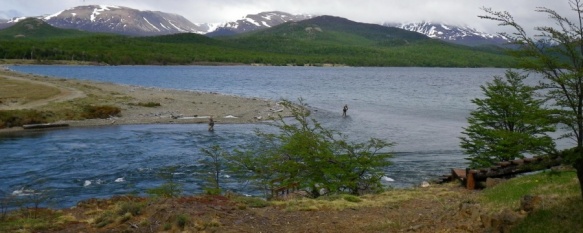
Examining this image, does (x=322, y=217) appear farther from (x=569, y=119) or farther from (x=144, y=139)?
(x=144, y=139)

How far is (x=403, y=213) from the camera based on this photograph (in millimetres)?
13828

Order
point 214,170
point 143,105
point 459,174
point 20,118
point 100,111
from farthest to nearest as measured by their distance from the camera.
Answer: point 143,105, point 100,111, point 20,118, point 214,170, point 459,174

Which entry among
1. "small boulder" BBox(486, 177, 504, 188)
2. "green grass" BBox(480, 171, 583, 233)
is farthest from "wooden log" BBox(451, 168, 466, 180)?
"green grass" BBox(480, 171, 583, 233)

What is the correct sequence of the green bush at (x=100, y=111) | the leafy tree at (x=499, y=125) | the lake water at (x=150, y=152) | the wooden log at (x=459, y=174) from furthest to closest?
the green bush at (x=100, y=111), the lake water at (x=150, y=152), the leafy tree at (x=499, y=125), the wooden log at (x=459, y=174)

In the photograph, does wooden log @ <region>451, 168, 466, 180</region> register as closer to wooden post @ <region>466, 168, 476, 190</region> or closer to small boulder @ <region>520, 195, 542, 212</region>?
wooden post @ <region>466, 168, 476, 190</region>

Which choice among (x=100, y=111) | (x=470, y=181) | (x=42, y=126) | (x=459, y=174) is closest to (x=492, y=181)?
(x=470, y=181)

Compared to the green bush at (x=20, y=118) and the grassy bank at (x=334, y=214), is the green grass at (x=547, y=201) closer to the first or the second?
the grassy bank at (x=334, y=214)

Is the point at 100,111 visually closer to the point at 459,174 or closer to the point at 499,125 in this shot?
the point at 499,125

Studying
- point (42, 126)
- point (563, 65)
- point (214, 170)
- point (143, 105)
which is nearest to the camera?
point (563, 65)

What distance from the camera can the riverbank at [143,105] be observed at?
43781mm

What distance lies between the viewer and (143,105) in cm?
5112

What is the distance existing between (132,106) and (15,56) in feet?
404

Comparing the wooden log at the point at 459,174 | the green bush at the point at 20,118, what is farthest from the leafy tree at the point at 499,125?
the green bush at the point at 20,118

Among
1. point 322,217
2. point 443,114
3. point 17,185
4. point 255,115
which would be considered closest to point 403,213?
point 322,217
